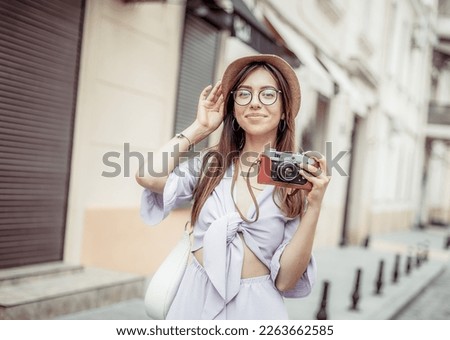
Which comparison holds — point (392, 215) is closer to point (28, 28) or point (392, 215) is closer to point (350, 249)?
point (350, 249)

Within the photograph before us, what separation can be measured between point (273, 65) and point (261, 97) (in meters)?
0.10

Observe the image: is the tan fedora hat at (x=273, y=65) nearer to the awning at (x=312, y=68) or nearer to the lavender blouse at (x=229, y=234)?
the lavender blouse at (x=229, y=234)

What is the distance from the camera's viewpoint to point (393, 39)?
46.2 feet

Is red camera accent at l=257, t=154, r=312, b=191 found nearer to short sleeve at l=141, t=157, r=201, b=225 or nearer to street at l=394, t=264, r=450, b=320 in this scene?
short sleeve at l=141, t=157, r=201, b=225

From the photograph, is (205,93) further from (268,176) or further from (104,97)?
(104,97)

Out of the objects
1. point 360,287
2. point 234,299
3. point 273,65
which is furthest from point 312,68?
point 360,287

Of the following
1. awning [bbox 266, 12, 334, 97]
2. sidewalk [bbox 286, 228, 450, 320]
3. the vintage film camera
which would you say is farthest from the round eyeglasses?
sidewalk [bbox 286, 228, 450, 320]

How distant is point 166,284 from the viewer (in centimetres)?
177

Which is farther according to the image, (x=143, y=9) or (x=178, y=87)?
(x=178, y=87)

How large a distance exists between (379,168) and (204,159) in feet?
44.4

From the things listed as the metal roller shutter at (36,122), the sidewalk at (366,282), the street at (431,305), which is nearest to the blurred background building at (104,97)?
the metal roller shutter at (36,122)

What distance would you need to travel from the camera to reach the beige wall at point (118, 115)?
4.80 m

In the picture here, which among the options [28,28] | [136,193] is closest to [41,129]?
[28,28]

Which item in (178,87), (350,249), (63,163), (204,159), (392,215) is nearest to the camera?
(204,159)
